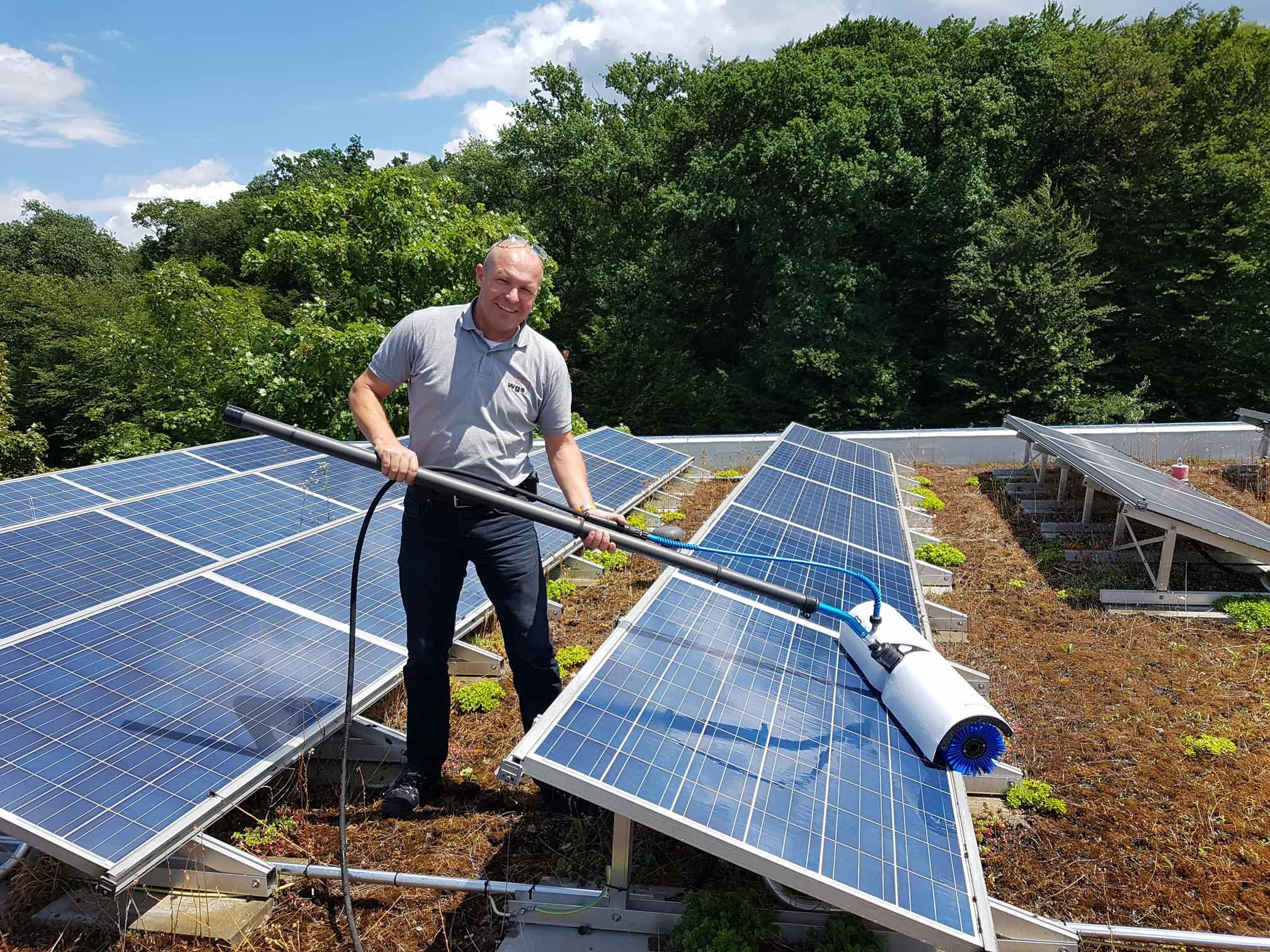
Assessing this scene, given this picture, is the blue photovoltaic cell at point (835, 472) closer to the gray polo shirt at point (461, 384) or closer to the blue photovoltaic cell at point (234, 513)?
the blue photovoltaic cell at point (234, 513)

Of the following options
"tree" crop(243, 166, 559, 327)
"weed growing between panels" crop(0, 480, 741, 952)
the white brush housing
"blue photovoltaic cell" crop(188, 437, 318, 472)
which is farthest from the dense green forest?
the white brush housing

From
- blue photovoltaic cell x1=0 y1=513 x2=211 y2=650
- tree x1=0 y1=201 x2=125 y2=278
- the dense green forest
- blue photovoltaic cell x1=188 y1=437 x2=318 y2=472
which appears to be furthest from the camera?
tree x1=0 y1=201 x2=125 y2=278

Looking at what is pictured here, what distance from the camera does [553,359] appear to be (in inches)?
165

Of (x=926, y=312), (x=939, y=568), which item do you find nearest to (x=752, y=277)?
(x=926, y=312)

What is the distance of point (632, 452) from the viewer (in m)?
12.6

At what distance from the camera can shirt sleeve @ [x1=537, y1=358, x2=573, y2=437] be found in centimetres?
418

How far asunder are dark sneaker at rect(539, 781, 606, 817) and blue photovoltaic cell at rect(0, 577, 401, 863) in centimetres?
130

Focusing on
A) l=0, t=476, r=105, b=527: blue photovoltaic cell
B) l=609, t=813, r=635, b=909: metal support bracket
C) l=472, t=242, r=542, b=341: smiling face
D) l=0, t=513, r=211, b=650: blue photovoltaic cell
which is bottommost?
l=609, t=813, r=635, b=909: metal support bracket

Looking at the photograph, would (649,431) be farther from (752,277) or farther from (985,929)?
(985,929)

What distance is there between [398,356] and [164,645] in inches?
97.4

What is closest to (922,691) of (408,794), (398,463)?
(398,463)

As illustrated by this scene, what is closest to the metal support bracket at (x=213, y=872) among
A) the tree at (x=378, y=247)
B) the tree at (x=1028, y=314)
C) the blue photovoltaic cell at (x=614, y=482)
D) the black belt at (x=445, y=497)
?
the black belt at (x=445, y=497)

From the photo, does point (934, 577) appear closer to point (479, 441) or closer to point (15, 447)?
point (479, 441)

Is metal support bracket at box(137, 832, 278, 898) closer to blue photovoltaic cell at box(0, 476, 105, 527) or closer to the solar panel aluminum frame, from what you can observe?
the solar panel aluminum frame
